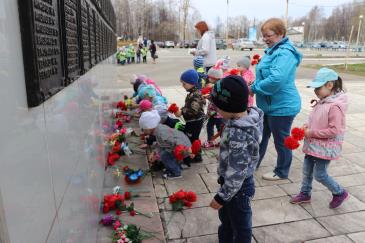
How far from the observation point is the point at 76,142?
219 centimetres

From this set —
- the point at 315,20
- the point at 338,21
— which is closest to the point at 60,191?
Result: the point at 338,21

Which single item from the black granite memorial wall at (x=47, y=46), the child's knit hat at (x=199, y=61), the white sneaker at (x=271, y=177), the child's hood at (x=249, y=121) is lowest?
the white sneaker at (x=271, y=177)

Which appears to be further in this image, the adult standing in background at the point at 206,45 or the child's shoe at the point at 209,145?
the adult standing in background at the point at 206,45

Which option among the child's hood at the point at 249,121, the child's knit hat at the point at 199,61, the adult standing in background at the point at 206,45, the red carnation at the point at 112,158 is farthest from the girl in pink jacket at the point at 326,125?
the child's knit hat at the point at 199,61

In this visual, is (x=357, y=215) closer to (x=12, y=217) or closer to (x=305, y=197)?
(x=305, y=197)

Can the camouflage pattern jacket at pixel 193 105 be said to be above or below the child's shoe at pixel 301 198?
above

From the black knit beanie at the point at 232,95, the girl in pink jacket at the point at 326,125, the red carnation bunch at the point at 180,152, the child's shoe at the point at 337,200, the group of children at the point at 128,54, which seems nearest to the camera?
the black knit beanie at the point at 232,95

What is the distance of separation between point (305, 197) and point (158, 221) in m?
1.51

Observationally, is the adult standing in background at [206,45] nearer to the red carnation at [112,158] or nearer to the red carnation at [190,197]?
the red carnation at [112,158]

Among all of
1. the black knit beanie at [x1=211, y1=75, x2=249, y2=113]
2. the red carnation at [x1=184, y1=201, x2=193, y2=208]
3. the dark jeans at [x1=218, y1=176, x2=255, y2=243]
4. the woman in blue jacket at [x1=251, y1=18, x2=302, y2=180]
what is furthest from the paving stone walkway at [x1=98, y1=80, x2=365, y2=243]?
the black knit beanie at [x1=211, y1=75, x2=249, y2=113]

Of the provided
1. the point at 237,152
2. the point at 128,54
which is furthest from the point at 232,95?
the point at 128,54

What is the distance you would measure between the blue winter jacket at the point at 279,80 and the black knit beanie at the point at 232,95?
1.48 metres

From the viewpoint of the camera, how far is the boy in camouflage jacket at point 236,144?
7.20 feet

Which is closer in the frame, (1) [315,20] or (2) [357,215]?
(2) [357,215]
